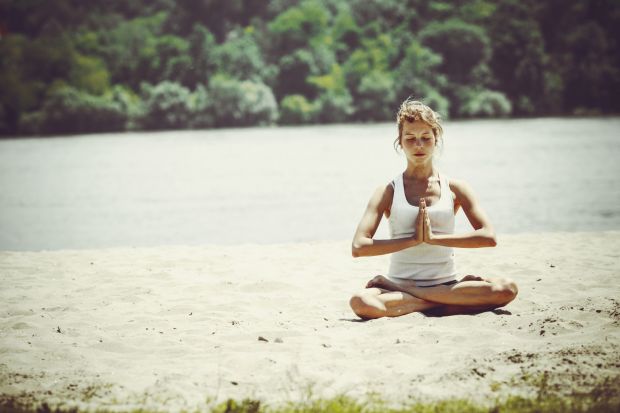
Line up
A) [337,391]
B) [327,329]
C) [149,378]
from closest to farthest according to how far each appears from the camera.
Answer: [337,391], [149,378], [327,329]

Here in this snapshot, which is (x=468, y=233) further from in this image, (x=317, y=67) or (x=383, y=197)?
(x=317, y=67)

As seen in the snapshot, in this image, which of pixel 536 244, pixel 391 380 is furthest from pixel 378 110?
pixel 391 380

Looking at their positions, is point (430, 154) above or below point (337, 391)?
above

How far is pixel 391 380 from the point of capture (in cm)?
399

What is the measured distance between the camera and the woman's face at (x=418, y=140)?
507 cm

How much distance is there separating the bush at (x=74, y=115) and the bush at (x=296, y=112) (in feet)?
48.3

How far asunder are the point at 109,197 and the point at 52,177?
6720 millimetres

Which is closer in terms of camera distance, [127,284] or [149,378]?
[149,378]

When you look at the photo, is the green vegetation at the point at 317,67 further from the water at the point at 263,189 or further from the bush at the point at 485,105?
the water at the point at 263,189

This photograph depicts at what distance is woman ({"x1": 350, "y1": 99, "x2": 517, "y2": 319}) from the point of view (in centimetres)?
506

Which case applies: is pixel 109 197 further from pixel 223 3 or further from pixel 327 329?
pixel 223 3

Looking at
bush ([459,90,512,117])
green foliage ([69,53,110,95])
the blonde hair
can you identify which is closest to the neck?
the blonde hair

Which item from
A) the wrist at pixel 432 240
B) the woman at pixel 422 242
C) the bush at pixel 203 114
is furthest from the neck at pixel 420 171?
the bush at pixel 203 114

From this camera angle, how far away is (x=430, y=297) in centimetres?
523
